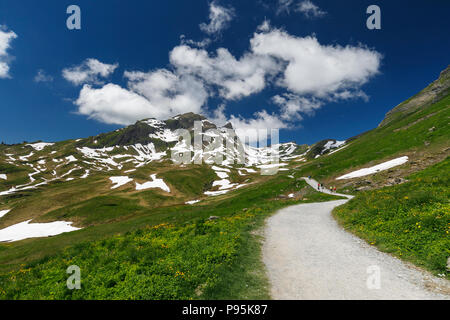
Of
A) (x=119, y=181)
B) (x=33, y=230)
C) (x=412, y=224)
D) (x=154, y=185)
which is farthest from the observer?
(x=119, y=181)

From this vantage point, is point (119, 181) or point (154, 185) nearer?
point (154, 185)

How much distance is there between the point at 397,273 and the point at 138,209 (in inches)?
3110

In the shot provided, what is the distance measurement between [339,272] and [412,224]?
774cm

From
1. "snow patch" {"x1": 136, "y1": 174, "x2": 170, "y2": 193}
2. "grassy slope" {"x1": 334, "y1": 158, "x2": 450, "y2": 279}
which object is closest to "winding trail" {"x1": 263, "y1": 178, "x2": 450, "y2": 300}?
"grassy slope" {"x1": 334, "y1": 158, "x2": 450, "y2": 279}

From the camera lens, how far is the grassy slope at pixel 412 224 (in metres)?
10.5

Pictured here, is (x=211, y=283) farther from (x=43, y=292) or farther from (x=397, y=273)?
(x=397, y=273)

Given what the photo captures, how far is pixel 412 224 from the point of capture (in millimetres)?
13328

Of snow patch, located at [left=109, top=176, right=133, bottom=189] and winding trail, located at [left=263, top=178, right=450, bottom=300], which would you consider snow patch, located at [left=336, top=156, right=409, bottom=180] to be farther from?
snow patch, located at [left=109, top=176, right=133, bottom=189]

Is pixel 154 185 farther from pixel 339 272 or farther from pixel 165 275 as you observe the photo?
pixel 339 272

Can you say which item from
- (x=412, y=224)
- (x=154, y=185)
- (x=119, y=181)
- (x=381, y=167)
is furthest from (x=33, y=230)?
(x=381, y=167)

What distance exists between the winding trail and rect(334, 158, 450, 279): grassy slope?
0.87 meters

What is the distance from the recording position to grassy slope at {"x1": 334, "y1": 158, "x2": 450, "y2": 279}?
10487mm
